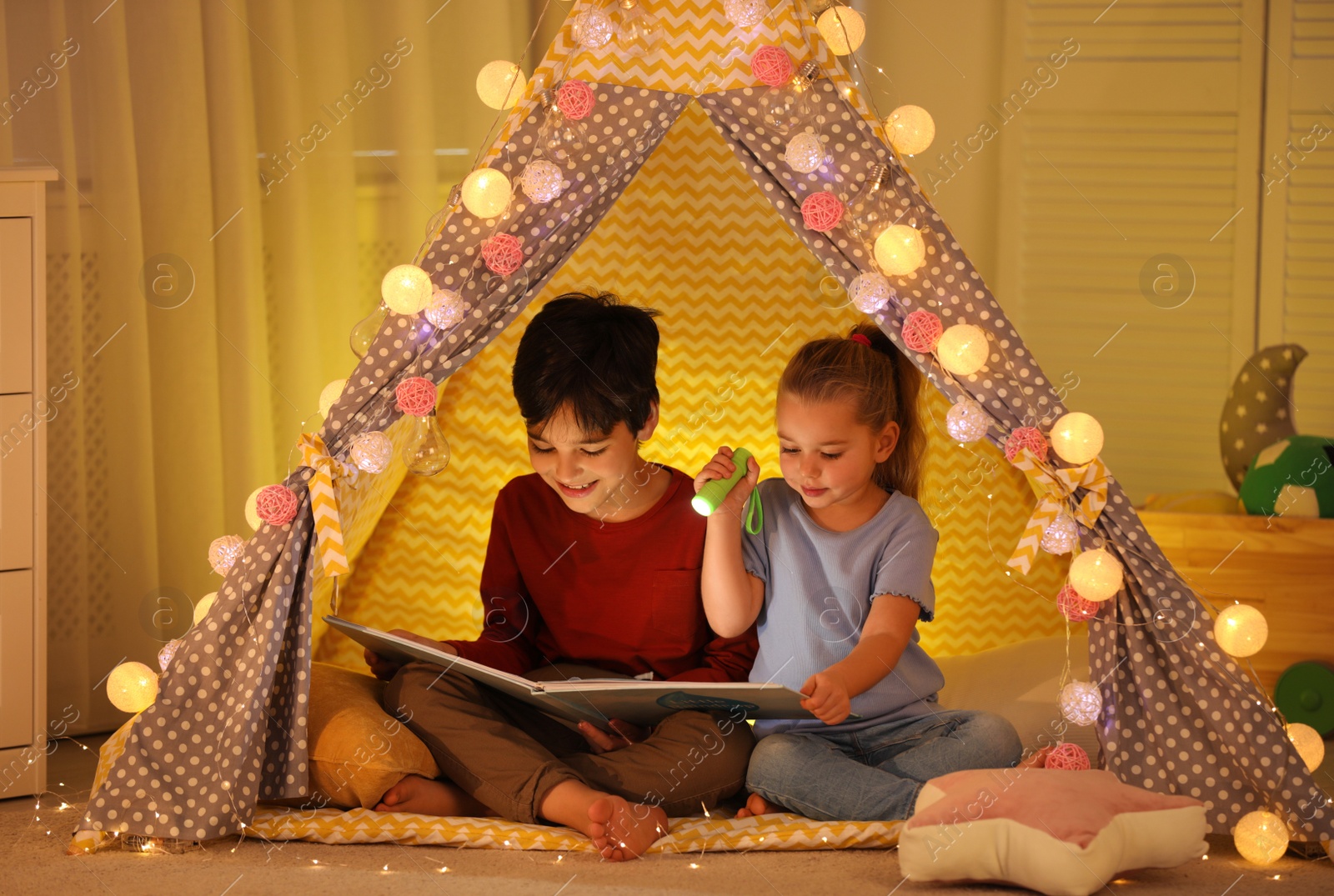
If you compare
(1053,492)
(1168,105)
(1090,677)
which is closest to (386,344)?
(1053,492)

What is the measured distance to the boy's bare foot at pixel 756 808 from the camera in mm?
1838

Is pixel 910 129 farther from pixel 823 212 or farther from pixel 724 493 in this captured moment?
pixel 724 493

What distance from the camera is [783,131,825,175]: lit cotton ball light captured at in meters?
1.80

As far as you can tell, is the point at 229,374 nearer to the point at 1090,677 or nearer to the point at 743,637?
the point at 743,637

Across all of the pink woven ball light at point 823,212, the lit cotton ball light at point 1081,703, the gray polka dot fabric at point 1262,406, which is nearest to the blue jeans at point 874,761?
the lit cotton ball light at point 1081,703

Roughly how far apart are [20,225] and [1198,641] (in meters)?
1.92

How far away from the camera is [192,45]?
2625mm

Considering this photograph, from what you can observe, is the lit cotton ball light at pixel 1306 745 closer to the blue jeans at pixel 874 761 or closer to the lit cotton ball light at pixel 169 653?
the blue jeans at pixel 874 761

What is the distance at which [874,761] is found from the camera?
6.23ft

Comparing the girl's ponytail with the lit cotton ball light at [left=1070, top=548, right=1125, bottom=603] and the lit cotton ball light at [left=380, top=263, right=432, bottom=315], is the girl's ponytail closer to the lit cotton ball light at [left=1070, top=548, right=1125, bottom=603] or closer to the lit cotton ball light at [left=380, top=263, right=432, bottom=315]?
the lit cotton ball light at [left=1070, top=548, right=1125, bottom=603]

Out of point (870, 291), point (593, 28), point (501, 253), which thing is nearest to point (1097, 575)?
point (870, 291)

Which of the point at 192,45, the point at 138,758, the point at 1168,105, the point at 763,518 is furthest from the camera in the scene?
the point at 1168,105

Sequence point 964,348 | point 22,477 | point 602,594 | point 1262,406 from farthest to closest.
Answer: point 1262,406 < point 602,594 < point 22,477 < point 964,348

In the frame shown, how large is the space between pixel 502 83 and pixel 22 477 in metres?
1.00
